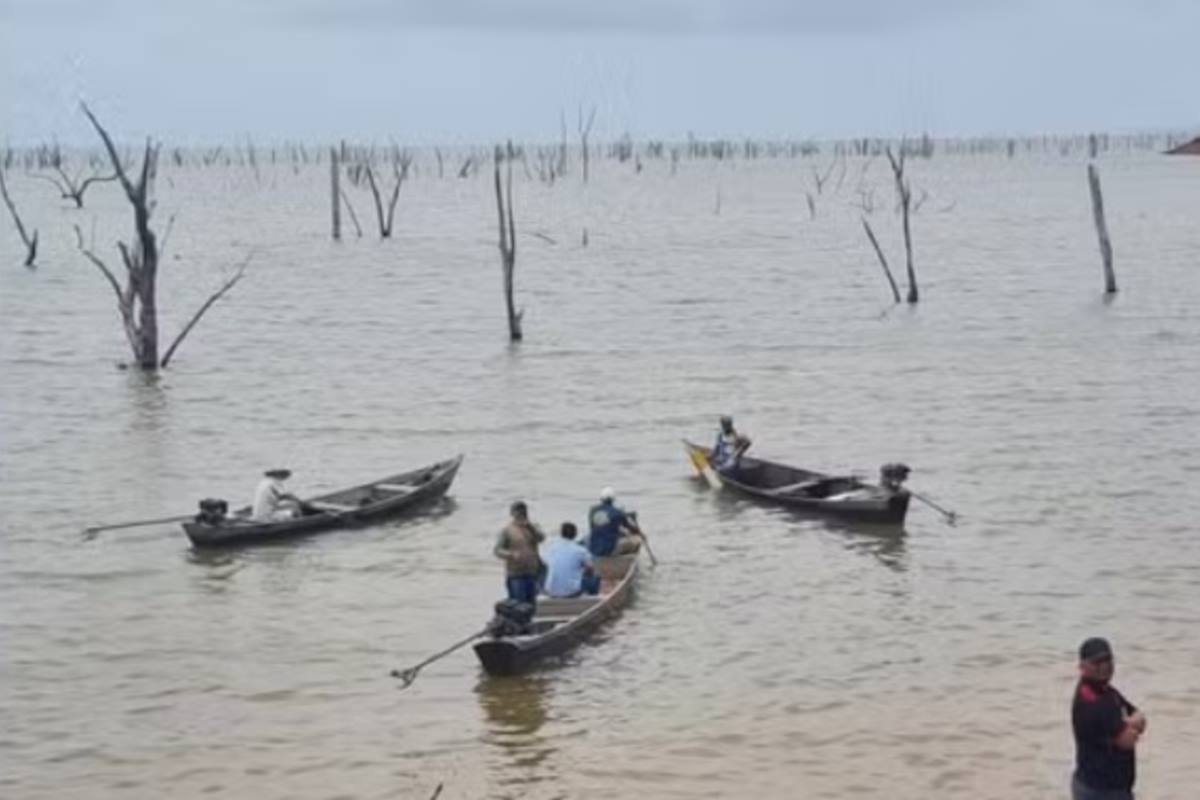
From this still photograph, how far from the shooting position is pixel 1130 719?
959cm

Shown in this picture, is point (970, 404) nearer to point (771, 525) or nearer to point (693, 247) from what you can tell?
point (771, 525)

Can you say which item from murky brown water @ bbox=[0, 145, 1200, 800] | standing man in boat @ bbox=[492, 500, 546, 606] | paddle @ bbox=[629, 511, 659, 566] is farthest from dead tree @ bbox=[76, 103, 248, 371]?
standing man in boat @ bbox=[492, 500, 546, 606]

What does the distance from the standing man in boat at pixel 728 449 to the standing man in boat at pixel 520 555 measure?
772cm

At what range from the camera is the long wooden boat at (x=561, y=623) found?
16062mm

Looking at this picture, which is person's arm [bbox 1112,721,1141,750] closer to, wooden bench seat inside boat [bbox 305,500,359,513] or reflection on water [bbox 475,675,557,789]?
reflection on water [bbox 475,675,557,789]

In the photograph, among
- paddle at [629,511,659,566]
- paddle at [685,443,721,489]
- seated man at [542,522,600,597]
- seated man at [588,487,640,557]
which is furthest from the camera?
paddle at [685,443,721,489]

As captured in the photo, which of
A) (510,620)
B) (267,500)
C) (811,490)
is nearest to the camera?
(510,620)

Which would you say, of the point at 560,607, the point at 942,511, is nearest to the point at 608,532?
the point at 560,607

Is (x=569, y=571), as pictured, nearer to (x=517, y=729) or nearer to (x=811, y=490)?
(x=517, y=729)

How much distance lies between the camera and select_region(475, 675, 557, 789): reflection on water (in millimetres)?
14008

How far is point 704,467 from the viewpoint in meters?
25.0

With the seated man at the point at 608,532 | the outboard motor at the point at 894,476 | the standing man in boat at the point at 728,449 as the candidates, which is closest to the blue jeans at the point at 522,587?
the seated man at the point at 608,532

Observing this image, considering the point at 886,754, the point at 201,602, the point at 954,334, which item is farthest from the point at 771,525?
the point at 954,334

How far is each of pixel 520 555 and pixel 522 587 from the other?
34 cm
